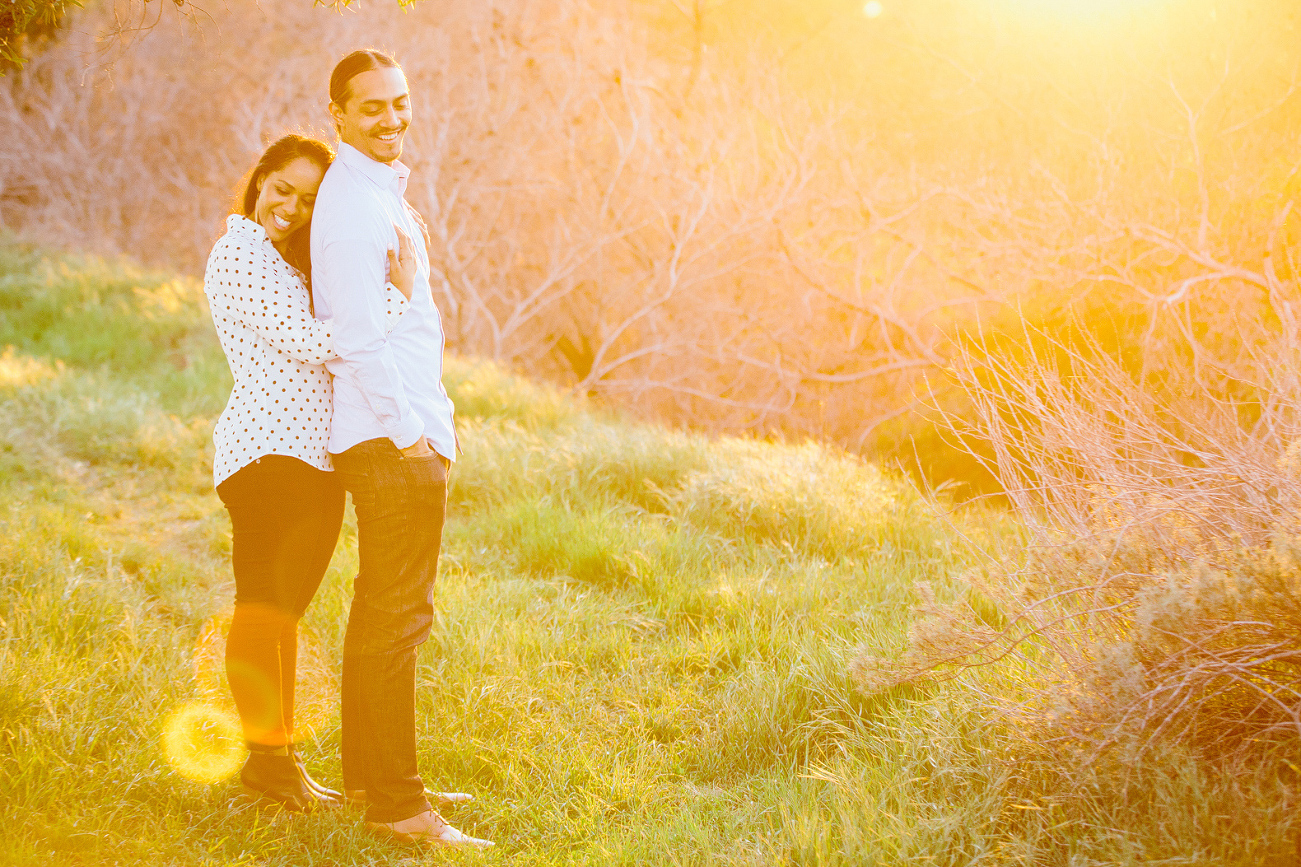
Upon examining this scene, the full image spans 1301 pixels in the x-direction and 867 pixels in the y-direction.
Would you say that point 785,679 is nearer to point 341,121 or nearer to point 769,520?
point 769,520

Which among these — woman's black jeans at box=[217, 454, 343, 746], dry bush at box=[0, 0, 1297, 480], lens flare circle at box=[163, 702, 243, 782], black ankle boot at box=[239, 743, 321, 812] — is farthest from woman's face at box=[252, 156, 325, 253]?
dry bush at box=[0, 0, 1297, 480]

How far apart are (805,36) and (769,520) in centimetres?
1124

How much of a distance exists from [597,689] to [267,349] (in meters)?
1.83

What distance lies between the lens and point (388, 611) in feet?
8.11

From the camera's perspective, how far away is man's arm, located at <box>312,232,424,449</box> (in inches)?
88.0

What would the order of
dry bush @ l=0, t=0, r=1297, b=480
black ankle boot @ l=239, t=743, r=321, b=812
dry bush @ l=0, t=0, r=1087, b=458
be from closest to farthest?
black ankle boot @ l=239, t=743, r=321, b=812 → dry bush @ l=0, t=0, r=1297, b=480 → dry bush @ l=0, t=0, r=1087, b=458

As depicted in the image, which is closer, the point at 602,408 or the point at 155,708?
the point at 155,708

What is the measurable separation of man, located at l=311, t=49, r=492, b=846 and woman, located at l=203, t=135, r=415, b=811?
0.09 metres

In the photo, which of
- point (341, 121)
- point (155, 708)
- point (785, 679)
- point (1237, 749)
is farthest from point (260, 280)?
point (1237, 749)

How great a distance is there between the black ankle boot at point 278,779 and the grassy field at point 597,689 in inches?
1.9

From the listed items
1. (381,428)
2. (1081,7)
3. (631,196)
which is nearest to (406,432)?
(381,428)

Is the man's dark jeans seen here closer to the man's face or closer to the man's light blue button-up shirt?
the man's light blue button-up shirt

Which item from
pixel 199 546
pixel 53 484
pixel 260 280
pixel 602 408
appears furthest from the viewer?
pixel 602 408

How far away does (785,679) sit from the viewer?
323cm
